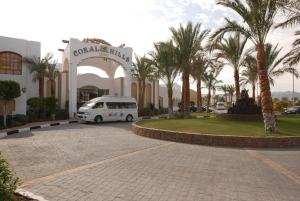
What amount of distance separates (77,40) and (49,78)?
4198 millimetres

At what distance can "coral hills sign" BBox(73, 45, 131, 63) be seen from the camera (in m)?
30.6

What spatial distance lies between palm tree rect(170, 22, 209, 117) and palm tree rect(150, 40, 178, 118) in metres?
0.57

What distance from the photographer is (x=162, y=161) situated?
10359mm

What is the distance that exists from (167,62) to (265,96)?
1330 centimetres

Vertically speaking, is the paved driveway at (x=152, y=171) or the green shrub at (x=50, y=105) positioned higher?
the green shrub at (x=50, y=105)

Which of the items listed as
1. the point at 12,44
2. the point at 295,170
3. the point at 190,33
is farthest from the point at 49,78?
the point at 295,170

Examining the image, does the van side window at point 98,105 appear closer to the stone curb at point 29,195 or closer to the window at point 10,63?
the window at point 10,63

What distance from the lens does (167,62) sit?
2894 centimetres

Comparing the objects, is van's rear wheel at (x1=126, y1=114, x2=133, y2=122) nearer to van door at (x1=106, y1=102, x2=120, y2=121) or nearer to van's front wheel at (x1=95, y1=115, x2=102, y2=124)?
van door at (x1=106, y1=102, x2=120, y2=121)

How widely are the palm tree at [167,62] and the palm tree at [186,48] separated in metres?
0.57

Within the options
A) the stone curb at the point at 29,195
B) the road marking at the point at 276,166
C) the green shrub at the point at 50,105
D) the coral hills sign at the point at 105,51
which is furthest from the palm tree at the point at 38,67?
the stone curb at the point at 29,195

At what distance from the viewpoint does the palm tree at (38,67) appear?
27.2 metres

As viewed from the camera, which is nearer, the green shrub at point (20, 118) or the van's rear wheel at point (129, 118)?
the green shrub at point (20, 118)

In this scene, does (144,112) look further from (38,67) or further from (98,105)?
(38,67)
